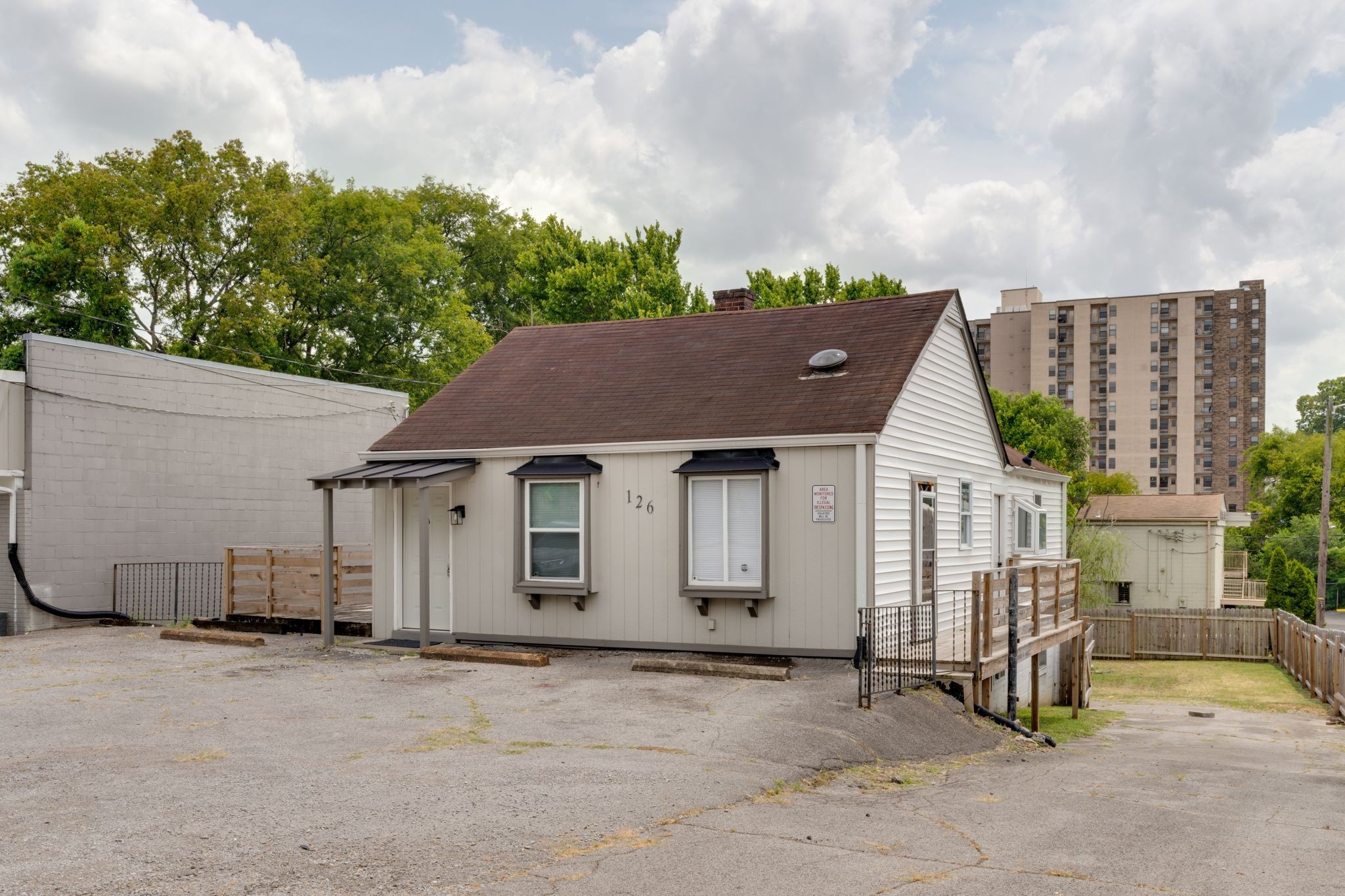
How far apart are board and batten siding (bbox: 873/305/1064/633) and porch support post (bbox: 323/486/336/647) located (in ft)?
27.1

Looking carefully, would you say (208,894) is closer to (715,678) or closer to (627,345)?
(715,678)

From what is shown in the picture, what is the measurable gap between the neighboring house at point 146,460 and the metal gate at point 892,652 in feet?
47.6

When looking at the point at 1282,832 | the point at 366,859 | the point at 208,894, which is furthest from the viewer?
the point at 1282,832

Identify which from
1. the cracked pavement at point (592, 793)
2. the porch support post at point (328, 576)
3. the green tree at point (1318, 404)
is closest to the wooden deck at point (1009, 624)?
the cracked pavement at point (592, 793)

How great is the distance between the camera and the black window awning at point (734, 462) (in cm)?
1470

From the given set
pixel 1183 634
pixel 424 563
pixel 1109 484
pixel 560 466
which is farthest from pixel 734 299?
pixel 1109 484

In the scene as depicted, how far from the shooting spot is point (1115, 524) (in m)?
45.3

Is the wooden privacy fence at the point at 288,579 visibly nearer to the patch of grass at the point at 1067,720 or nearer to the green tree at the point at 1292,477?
the patch of grass at the point at 1067,720

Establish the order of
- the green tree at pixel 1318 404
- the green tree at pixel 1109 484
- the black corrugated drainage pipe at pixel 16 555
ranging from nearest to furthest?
the black corrugated drainage pipe at pixel 16 555, the green tree at pixel 1109 484, the green tree at pixel 1318 404

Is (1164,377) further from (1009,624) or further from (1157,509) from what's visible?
(1009,624)

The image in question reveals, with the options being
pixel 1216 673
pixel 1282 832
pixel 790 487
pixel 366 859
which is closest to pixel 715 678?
pixel 790 487

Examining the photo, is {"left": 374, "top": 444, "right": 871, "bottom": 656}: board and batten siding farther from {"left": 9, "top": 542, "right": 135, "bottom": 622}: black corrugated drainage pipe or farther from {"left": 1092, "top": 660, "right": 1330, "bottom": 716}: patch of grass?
{"left": 1092, "top": 660, "right": 1330, "bottom": 716}: patch of grass

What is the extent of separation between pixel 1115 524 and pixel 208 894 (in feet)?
147

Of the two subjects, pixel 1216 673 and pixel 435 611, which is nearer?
pixel 435 611
